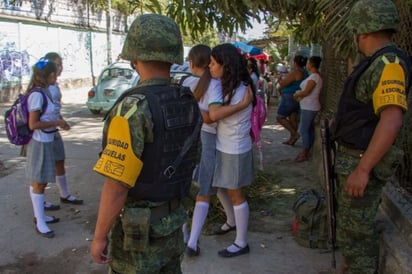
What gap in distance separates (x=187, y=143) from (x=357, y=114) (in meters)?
1.13

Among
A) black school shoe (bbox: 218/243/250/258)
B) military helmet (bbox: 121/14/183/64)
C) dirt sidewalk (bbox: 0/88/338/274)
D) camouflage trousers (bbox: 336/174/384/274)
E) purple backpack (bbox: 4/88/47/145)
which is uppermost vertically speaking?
military helmet (bbox: 121/14/183/64)

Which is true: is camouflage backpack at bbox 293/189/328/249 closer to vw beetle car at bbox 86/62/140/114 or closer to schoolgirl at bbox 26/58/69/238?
schoolgirl at bbox 26/58/69/238

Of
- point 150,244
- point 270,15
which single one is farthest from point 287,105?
point 150,244

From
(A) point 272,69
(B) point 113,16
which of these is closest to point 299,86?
(A) point 272,69

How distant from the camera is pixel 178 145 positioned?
2.05 metres

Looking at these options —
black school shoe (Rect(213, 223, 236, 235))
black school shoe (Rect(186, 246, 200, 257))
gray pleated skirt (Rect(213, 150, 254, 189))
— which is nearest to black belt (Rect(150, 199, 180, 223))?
gray pleated skirt (Rect(213, 150, 254, 189))

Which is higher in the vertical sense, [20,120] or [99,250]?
[20,120]

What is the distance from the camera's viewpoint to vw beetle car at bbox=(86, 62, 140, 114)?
1120 cm

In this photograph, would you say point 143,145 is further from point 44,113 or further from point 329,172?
point 44,113

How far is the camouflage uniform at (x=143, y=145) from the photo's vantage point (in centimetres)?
189

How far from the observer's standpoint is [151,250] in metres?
2.07

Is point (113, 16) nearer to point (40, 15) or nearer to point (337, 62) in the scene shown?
point (40, 15)

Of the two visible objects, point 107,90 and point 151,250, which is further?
point 107,90

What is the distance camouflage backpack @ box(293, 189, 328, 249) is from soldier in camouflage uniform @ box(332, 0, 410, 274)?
0.80 m
